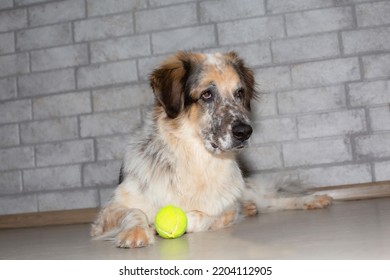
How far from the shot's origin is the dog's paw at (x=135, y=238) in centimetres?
240

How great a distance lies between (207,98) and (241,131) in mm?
327

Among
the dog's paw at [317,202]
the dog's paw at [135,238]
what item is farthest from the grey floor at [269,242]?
the dog's paw at [317,202]

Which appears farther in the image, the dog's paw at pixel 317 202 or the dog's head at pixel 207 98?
the dog's paw at pixel 317 202

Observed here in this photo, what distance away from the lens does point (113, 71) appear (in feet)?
14.9

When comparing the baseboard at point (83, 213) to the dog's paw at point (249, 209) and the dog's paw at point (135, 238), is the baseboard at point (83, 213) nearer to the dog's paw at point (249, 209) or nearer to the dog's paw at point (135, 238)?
the dog's paw at point (249, 209)

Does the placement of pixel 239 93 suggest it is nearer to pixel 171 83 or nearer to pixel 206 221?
pixel 171 83

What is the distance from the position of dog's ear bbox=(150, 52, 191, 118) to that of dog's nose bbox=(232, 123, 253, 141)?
0.39 metres

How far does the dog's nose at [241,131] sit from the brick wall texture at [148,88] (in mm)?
1439

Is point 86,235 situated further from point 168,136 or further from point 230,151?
point 230,151

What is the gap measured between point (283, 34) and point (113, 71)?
5.12 feet

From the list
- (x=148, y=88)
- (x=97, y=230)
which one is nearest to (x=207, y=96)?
(x=97, y=230)

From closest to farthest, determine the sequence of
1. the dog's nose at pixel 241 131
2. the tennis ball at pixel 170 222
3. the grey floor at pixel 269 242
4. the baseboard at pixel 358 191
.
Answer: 1. the grey floor at pixel 269 242
2. the tennis ball at pixel 170 222
3. the dog's nose at pixel 241 131
4. the baseboard at pixel 358 191
